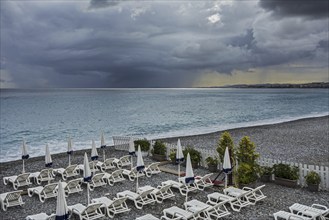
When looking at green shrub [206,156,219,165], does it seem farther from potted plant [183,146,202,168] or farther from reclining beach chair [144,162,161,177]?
reclining beach chair [144,162,161,177]

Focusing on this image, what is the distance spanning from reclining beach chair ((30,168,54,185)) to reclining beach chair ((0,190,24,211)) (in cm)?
281

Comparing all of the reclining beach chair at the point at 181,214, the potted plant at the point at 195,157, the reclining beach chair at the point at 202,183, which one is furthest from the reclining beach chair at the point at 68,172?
the reclining beach chair at the point at 181,214

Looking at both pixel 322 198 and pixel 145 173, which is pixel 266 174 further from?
pixel 145 173

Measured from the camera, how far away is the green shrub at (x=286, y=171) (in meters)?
13.5

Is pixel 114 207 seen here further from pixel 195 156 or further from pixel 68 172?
pixel 195 156

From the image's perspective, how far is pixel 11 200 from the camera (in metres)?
11.7

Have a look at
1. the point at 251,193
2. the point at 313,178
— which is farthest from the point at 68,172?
the point at 313,178

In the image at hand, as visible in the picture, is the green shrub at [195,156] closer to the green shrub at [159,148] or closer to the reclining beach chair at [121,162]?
the green shrub at [159,148]

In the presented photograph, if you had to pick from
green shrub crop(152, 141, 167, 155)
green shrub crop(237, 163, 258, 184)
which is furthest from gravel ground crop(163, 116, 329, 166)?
green shrub crop(237, 163, 258, 184)

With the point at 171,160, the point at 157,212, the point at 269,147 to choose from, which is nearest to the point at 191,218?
the point at 157,212

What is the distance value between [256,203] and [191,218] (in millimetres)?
2958

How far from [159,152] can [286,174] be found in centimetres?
814

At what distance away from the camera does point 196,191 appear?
42.8ft

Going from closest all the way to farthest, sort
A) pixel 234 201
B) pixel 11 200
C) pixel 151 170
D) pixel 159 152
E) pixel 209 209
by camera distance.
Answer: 1. pixel 209 209
2. pixel 234 201
3. pixel 11 200
4. pixel 151 170
5. pixel 159 152
